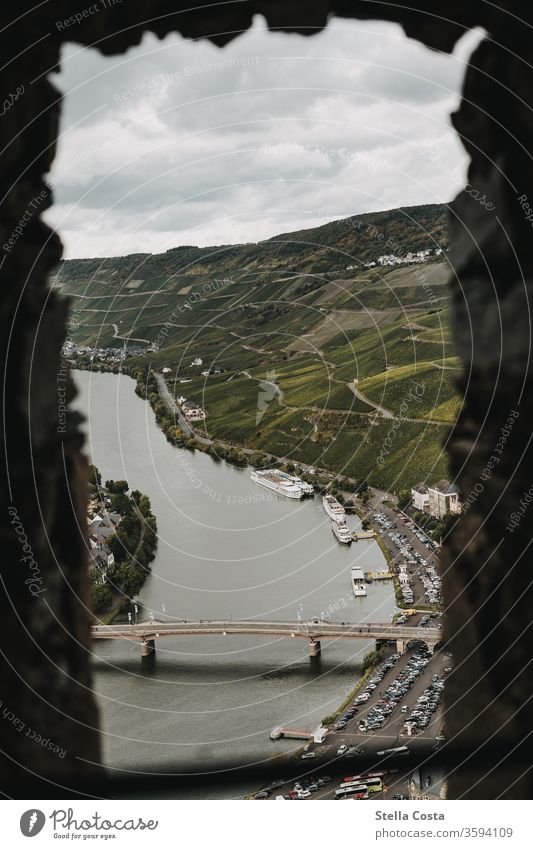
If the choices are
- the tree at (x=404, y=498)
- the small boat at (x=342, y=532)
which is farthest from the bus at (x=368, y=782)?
the small boat at (x=342, y=532)

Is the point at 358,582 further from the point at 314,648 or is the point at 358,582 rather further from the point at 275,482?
the point at 275,482

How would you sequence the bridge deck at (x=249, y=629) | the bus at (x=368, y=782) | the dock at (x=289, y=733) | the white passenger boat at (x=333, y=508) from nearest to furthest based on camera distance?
1. the bus at (x=368, y=782)
2. the dock at (x=289, y=733)
3. the bridge deck at (x=249, y=629)
4. the white passenger boat at (x=333, y=508)

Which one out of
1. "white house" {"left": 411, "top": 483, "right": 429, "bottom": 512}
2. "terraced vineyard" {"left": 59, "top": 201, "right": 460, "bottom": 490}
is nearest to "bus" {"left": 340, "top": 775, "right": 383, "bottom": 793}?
"terraced vineyard" {"left": 59, "top": 201, "right": 460, "bottom": 490}

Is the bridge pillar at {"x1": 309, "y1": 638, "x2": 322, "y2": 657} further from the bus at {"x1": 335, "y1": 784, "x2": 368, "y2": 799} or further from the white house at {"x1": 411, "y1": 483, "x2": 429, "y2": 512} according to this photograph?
the bus at {"x1": 335, "y1": 784, "x2": 368, "y2": 799}

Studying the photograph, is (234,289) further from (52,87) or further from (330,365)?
(52,87)

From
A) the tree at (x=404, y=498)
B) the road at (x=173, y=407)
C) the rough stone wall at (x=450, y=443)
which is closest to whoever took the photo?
the rough stone wall at (x=450, y=443)

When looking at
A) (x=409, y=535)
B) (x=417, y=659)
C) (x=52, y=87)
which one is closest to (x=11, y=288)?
(x=52, y=87)

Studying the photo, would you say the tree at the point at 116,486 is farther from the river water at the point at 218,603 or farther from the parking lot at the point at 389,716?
the parking lot at the point at 389,716
